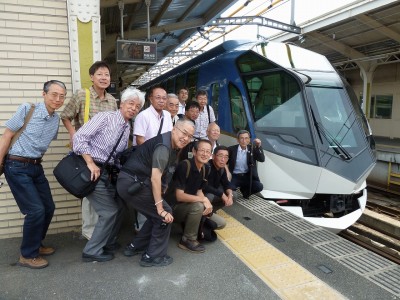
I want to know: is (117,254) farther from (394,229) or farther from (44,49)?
(394,229)

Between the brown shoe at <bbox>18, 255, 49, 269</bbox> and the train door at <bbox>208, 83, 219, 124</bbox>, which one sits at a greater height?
the train door at <bbox>208, 83, 219, 124</bbox>

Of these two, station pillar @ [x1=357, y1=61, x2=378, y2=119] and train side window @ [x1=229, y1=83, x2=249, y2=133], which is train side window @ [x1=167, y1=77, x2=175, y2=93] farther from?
station pillar @ [x1=357, y1=61, x2=378, y2=119]

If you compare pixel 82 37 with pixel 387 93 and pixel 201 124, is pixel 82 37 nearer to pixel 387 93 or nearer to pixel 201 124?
pixel 201 124

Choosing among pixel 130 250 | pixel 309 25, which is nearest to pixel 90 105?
pixel 130 250

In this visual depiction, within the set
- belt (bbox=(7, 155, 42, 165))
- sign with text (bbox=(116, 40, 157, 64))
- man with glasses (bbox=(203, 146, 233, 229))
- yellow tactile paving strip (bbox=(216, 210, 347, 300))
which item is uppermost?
sign with text (bbox=(116, 40, 157, 64))

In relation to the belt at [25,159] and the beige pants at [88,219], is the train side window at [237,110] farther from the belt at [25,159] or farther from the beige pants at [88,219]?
the belt at [25,159]

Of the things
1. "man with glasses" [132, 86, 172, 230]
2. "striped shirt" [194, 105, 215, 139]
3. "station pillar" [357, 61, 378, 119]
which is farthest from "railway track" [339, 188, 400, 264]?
"station pillar" [357, 61, 378, 119]

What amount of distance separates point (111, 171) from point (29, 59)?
4.68 feet

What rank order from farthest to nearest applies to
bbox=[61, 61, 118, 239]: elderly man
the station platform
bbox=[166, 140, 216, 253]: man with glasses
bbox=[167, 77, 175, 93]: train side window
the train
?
bbox=[167, 77, 175, 93]: train side window, the train, bbox=[166, 140, 216, 253]: man with glasses, bbox=[61, 61, 118, 239]: elderly man, the station platform

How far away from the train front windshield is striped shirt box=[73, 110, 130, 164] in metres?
3.00

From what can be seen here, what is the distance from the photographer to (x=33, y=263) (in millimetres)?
2842

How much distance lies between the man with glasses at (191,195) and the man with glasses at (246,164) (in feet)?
5.87

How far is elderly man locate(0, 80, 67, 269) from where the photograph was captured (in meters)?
2.68

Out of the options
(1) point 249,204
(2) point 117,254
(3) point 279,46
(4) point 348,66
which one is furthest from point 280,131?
(4) point 348,66
